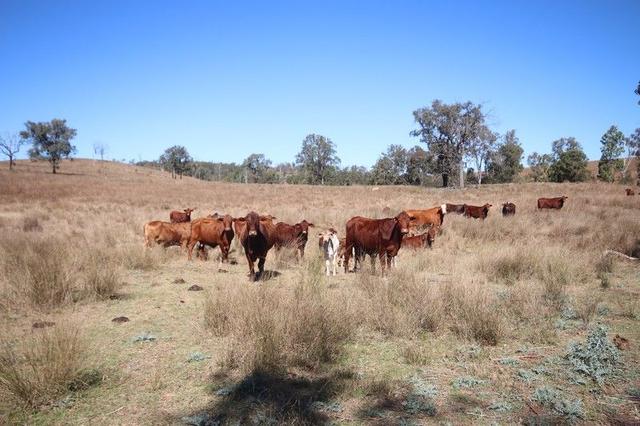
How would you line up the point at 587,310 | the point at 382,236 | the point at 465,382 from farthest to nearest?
the point at 382,236 < the point at 587,310 < the point at 465,382

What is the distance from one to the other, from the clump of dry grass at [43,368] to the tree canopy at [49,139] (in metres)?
85.5

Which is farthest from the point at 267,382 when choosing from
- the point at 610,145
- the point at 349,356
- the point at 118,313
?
the point at 610,145

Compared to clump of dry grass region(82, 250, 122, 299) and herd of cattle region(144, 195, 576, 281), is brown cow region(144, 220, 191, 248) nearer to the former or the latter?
herd of cattle region(144, 195, 576, 281)

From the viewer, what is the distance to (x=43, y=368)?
4.34 m

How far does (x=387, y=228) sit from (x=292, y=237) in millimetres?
3938

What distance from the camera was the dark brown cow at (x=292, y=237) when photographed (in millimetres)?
13391

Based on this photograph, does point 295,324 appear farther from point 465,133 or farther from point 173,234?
point 465,133

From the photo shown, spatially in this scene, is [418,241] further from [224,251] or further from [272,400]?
[272,400]

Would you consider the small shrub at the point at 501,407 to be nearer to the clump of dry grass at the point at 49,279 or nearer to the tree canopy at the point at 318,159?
the clump of dry grass at the point at 49,279

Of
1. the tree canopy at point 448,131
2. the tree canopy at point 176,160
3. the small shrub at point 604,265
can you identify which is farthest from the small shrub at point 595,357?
the tree canopy at point 176,160

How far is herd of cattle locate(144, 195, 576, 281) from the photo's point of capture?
34.1 ft

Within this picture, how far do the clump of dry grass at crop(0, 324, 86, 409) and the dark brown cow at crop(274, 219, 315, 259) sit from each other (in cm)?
858

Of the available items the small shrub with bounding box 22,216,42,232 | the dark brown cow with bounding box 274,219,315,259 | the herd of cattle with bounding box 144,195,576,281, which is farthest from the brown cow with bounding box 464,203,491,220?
the small shrub with bounding box 22,216,42,232

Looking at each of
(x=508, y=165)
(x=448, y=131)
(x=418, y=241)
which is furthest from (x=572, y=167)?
(x=418, y=241)
